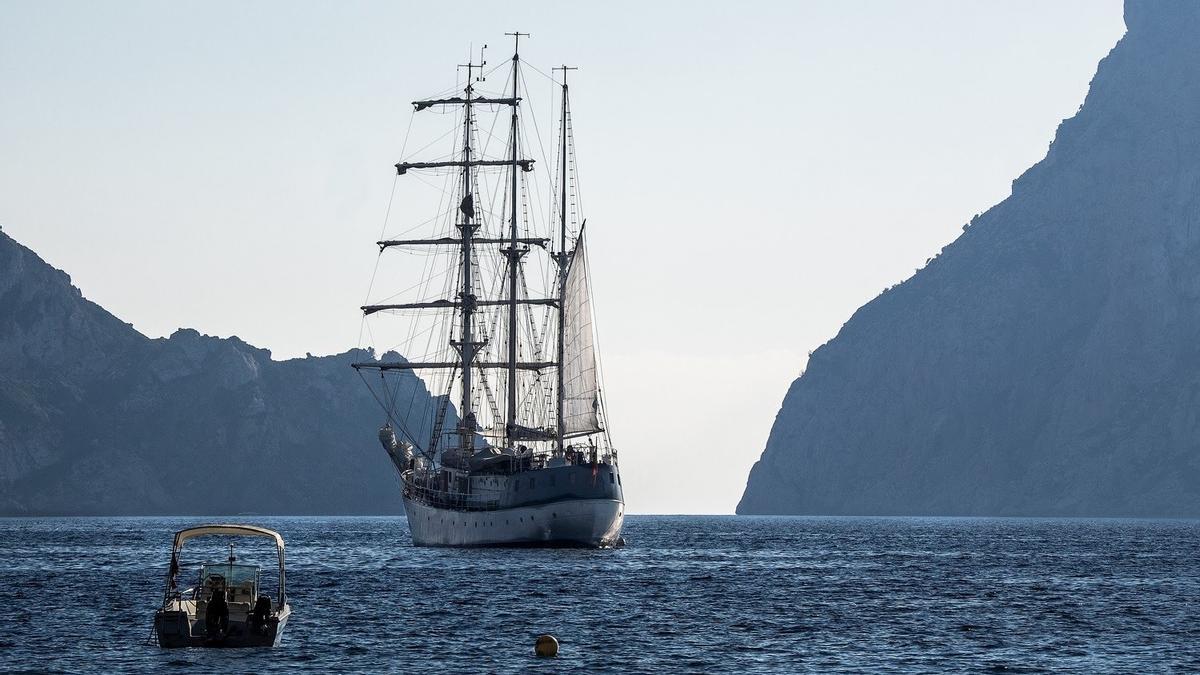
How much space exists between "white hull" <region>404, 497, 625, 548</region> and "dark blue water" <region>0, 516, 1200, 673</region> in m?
1.52

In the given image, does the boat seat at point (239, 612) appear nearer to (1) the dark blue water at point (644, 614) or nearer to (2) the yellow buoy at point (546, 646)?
(1) the dark blue water at point (644, 614)

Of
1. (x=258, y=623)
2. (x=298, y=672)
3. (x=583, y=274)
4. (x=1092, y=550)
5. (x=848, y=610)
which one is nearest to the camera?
(x=298, y=672)

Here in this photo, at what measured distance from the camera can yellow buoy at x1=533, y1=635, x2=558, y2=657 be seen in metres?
66.8

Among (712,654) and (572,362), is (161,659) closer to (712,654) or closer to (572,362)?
(712,654)

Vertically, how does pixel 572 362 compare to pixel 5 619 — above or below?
above

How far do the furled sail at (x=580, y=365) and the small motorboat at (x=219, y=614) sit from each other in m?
71.4

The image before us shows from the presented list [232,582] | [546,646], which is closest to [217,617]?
[232,582]

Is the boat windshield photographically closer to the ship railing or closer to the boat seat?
the boat seat

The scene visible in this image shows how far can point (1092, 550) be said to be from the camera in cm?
17125

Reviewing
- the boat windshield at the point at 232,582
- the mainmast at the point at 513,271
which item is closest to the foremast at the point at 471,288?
the mainmast at the point at 513,271

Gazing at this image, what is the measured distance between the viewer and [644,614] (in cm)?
8494

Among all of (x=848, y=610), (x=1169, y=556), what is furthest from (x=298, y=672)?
(x=1169, y=556)

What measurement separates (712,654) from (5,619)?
33.4 meters

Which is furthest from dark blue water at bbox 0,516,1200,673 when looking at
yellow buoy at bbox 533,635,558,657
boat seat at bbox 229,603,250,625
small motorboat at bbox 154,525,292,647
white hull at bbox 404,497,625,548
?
boat seat at bbox 229,603,250,625
